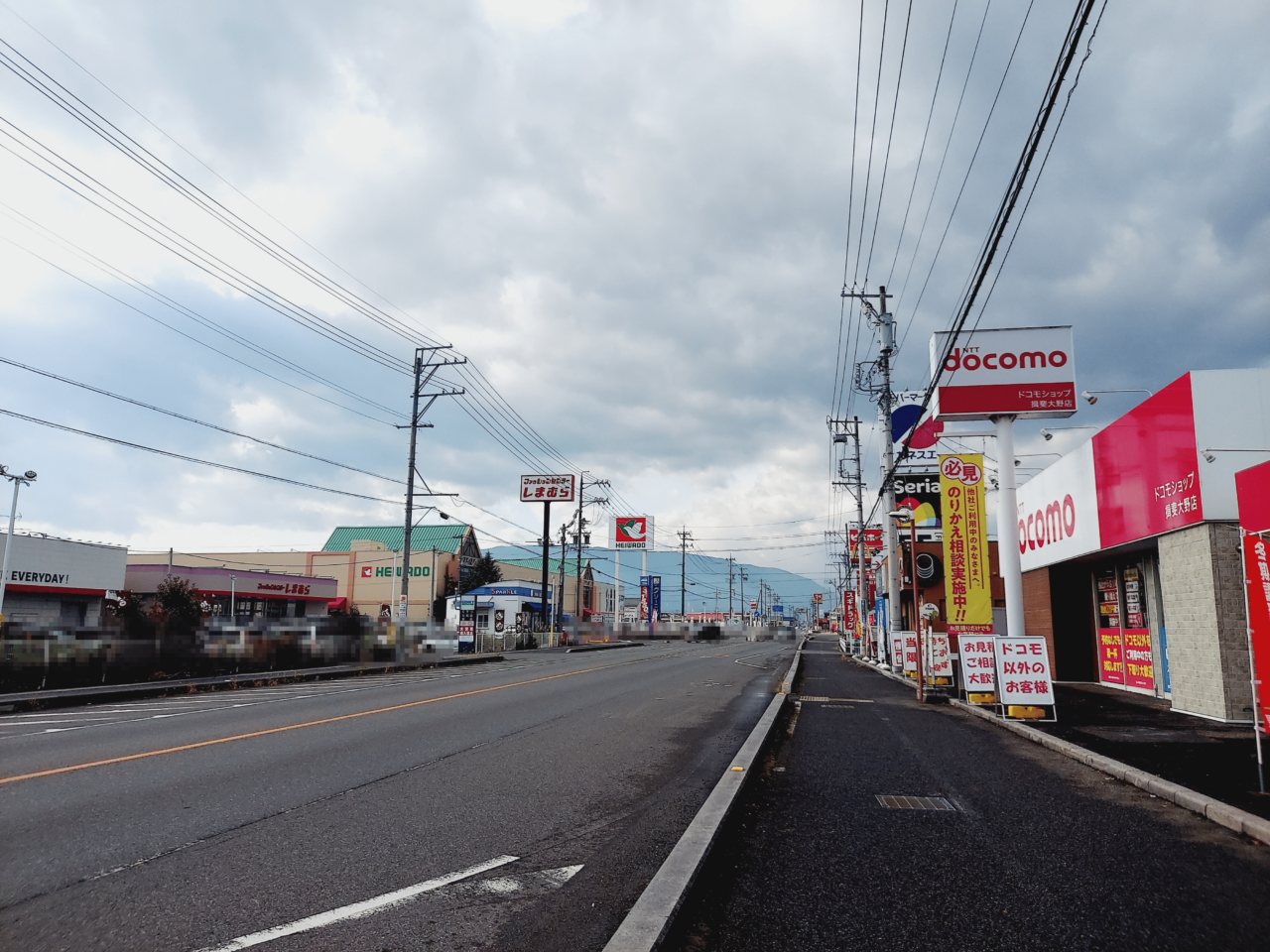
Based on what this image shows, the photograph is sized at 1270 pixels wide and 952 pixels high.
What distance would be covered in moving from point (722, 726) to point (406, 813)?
22.1ft

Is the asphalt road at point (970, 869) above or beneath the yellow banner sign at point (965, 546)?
beneath

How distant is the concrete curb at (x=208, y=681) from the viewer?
15.9 m

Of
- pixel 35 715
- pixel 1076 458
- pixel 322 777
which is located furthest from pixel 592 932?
pixel 1076 458

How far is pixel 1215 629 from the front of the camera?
12203 millimetres

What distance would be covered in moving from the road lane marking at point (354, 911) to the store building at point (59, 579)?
37.7 metres

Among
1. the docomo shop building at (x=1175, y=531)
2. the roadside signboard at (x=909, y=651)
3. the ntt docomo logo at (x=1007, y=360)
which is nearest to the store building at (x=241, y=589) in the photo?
the roadside signboard at (x=909, y=651)

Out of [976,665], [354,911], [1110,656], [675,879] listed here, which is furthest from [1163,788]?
[1110,656]

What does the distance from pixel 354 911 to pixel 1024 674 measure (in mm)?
11175

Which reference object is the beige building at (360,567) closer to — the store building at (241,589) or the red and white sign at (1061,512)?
the store building at (241,589)

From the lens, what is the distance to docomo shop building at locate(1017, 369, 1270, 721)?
39.3 feet

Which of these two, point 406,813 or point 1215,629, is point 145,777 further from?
point 1215,629

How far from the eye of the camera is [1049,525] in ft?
66.9

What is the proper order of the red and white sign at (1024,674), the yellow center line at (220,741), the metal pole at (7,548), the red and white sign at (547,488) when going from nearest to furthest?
the yellow center line at (220,741) < the red and white sign at (1024,674) < the metal pole at (7,548) < the red and white sign at (547,488)

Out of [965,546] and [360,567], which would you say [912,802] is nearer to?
[965,546]
